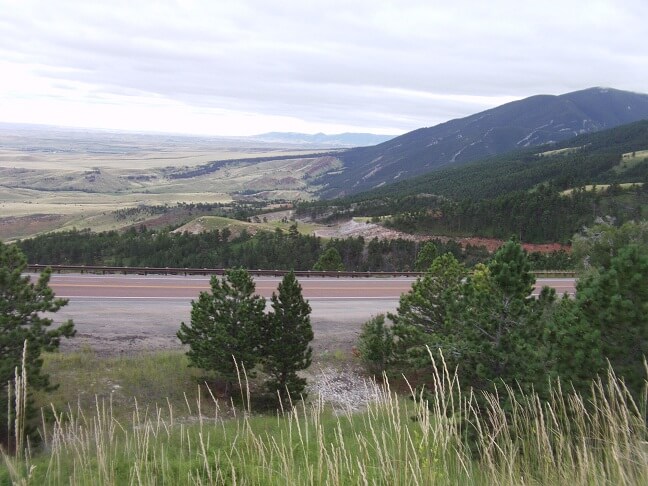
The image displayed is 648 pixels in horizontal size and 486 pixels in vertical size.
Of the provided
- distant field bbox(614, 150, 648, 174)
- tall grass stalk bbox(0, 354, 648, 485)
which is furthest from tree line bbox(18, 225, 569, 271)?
distant field bbox(614, 150, 648, 174)

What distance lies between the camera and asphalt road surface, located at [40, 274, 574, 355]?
19781mm

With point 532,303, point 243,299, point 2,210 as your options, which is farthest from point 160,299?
point 2,210

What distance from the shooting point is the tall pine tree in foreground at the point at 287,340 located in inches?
596

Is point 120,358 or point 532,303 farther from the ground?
point 532,303

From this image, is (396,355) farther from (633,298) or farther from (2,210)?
(2,210)

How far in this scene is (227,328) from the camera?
1501 centimetres

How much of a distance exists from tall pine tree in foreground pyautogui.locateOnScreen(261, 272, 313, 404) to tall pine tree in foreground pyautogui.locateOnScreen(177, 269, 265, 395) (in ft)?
1.47

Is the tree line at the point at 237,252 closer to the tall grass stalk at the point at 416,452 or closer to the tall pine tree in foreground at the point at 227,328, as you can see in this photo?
the tall pine tree in foreground at the point at 227,328

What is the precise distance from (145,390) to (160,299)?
9.83m

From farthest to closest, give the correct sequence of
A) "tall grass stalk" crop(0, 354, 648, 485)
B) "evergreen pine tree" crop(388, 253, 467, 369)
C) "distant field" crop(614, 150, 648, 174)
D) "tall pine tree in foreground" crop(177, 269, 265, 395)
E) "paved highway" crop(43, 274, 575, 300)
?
"distant field" crop(614, 150, 648, 174) → "paved highway" crop(43, 274, 575, 300) → "evergreen pine tree" crop(388, 253, 467, 369) → "tall pine tree in foreground" crop(177, 269, 265, 395) → "tall grass stalk" crop(0, 354, 648, 485)

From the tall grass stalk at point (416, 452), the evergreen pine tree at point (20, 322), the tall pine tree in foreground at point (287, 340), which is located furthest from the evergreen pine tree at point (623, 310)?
the evergreen pine tree at point (20, 322)

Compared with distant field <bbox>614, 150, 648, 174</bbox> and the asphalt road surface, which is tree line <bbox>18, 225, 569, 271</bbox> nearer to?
the asphalt road surface

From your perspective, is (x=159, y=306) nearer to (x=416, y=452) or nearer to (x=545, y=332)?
(x=545, y=332)

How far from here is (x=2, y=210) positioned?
160 meters
